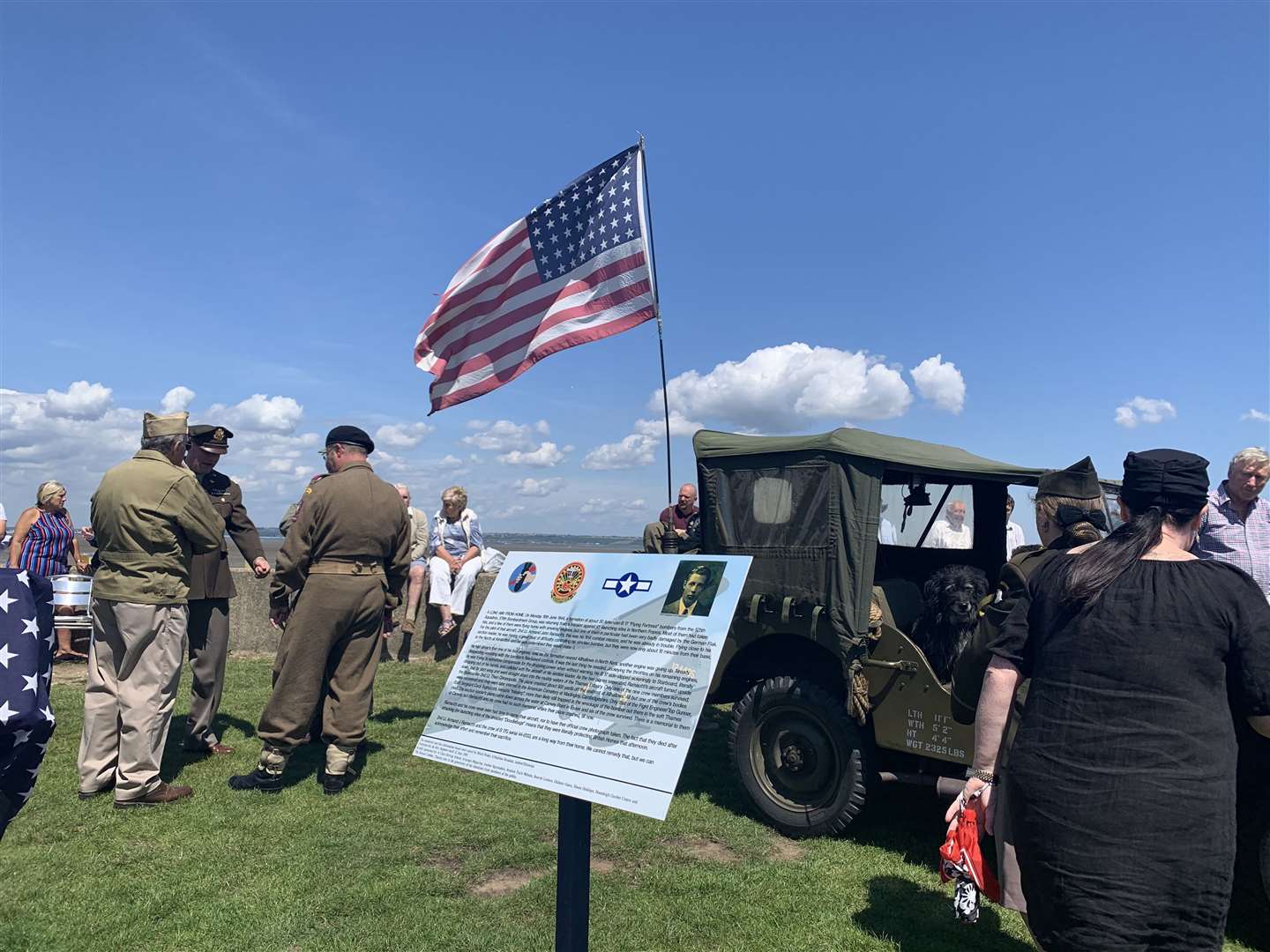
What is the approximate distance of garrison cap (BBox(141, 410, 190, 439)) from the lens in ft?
16.4

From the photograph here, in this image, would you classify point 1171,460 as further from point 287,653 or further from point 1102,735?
point 287,653

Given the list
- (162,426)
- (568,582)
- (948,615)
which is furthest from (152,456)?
(948,615)

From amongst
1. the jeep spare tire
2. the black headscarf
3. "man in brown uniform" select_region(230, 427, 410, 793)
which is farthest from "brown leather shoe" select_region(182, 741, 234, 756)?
the black headscarf

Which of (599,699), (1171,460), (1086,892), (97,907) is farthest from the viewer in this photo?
(97,907)

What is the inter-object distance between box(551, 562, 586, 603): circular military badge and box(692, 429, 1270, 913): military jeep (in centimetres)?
206

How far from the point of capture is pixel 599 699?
2354mm

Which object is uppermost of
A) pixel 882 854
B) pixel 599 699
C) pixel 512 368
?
pixel 512 368

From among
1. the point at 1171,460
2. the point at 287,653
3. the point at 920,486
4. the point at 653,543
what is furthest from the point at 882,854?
the point at 653,543

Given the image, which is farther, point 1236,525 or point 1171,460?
point 1236,525

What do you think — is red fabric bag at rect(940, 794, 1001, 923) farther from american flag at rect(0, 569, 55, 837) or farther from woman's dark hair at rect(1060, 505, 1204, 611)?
american flag at rect(0, 569, 55, 837)

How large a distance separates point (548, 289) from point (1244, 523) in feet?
15.8

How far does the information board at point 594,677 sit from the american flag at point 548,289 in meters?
3.25

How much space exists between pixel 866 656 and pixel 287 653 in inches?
133

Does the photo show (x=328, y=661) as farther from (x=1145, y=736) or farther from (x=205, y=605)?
(x=1145, y=736)
